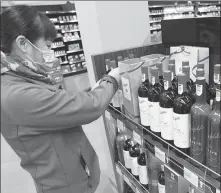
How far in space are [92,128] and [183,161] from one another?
3.22 m

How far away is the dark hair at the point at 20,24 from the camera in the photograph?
3.13ft

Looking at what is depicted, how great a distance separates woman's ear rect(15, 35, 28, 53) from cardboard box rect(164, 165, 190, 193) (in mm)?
983

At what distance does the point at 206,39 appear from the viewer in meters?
1.14

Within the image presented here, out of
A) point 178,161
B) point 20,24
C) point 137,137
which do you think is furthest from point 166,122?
point 20,24

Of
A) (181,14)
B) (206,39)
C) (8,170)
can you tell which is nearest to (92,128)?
(8,170)

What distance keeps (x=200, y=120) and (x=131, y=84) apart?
47 cm

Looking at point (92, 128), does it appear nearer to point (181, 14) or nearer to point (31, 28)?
point (31, 28)

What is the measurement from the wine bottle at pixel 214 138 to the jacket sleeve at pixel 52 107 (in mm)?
519

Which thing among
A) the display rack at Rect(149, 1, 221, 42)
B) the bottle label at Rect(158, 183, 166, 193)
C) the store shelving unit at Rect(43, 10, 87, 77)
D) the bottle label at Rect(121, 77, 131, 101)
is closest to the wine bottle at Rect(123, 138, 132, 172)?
the bottle label at Rect(158, 183, 166, 193)

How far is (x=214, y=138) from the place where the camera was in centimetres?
79

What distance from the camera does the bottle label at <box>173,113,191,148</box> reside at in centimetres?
89

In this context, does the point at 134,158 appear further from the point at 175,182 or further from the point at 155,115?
the point at 155,115

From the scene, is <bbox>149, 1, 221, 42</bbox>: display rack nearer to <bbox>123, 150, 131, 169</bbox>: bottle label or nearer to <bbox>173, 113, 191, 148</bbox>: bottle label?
<bbox>123, 150, 131, 169</bbox>: bottle label

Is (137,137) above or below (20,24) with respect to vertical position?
below
